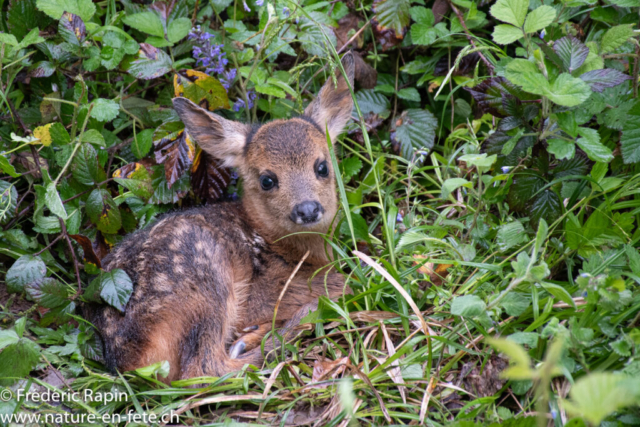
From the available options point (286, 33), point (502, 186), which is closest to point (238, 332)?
point (502, 186)

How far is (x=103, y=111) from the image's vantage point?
4.12 meters

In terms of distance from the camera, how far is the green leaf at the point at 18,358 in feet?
10.4

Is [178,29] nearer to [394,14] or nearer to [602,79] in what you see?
[394,14]

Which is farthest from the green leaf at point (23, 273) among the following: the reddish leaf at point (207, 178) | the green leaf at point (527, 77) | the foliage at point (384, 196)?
the green leaf at point (527, 77)

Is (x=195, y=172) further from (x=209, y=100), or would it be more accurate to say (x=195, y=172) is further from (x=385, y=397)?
(x=385, y=397)

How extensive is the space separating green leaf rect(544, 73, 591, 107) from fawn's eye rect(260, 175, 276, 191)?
7.23 ft

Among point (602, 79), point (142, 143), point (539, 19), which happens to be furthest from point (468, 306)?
point (142, 143)

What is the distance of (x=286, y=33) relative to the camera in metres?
4.62

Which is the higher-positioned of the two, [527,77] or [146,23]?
[146,23]

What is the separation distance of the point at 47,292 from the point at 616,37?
12.4 ft

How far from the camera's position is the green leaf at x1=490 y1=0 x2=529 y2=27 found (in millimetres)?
3100

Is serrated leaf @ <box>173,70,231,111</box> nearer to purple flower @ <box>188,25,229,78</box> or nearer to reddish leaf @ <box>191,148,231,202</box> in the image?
purple flower @ <box>188,25,229,78</box>

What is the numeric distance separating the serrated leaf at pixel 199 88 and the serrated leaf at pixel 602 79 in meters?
2.23

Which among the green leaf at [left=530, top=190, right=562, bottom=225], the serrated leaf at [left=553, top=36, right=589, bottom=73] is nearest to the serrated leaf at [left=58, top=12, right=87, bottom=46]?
the serrated leaf at [left=553, top=36, right=589, bottom=73]
